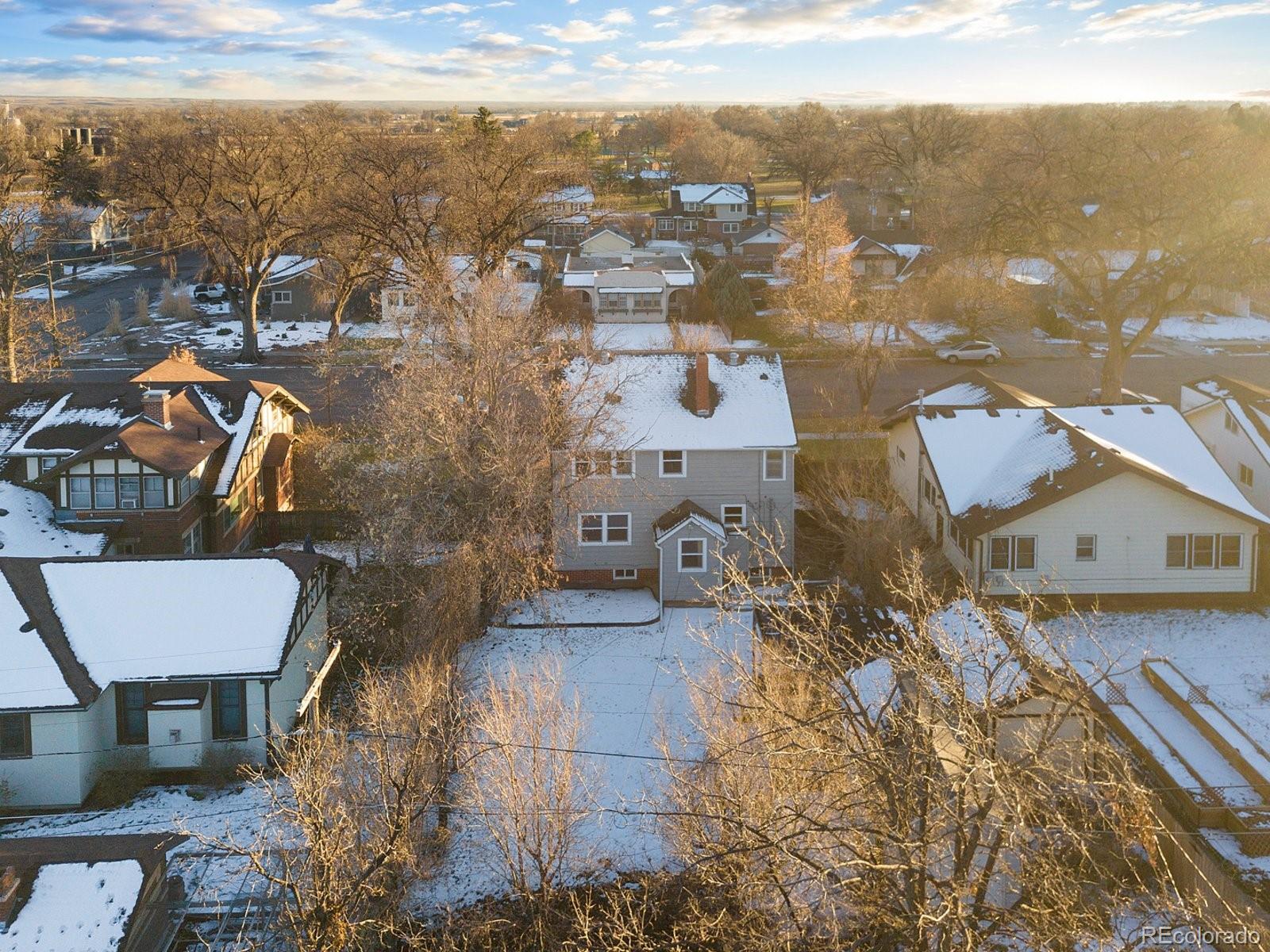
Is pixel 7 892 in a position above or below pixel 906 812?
below

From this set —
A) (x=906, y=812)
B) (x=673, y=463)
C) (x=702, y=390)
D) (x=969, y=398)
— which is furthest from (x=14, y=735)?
(x=969, y=398)

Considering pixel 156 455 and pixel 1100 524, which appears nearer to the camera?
pixel 1100 524

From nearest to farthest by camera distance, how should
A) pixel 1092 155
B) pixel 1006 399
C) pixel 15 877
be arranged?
pixel 15 877 < pixel 1006 399 < pixel 1092 155

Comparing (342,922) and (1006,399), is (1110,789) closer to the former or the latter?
(342,922)

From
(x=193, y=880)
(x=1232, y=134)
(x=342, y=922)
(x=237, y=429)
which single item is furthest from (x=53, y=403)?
(x=1232, y=134)

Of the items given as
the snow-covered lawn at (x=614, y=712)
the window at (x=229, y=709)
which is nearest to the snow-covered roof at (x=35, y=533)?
the window at (x=229, y=709)

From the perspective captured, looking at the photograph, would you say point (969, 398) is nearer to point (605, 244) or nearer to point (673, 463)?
point (673, 463)
